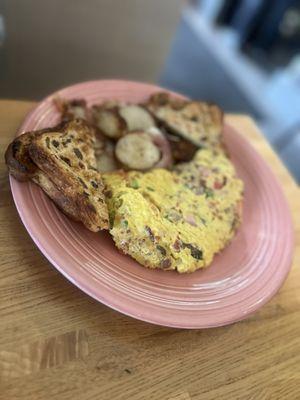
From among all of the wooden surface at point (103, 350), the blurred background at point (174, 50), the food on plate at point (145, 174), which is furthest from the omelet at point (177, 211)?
the blurred background at point (174, 50)

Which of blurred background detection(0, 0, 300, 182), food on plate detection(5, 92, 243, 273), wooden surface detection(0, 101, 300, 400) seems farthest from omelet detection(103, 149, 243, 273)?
blurred background detection(0, 0, 300, 182)

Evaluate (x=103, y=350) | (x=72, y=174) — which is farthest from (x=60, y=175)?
(x=103, y=350)

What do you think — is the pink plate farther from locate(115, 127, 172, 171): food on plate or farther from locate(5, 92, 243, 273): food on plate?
locate(115, 127, 172, 171): food on plate

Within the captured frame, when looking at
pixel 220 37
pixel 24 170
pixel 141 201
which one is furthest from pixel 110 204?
pixel 220 37

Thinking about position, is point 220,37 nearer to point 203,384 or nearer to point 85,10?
point 85,10

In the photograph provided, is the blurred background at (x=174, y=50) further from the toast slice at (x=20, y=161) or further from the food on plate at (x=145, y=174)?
the toast slice at (x=20, y=161)

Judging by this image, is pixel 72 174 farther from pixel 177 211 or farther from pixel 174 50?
→ pixel 174 50

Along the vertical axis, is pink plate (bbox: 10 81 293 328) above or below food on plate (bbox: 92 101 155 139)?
below
